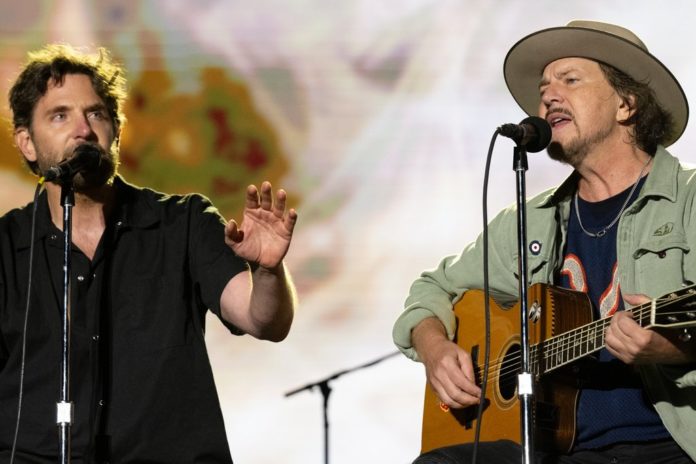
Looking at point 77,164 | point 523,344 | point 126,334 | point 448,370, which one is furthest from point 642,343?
point 77,164

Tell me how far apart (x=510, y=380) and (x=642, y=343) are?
27.5 inches

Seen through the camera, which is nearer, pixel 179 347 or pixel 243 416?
pixel 179 347

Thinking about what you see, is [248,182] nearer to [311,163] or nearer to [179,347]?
[311,163]

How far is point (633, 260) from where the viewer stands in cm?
355

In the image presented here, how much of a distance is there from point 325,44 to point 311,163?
0.52m

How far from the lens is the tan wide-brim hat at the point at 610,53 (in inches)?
152

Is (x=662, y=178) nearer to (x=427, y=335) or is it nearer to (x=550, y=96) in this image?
(x=550, y=96)

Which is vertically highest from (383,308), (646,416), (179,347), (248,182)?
(248,182)

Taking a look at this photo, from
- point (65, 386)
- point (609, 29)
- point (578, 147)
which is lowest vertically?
point (65, 386)

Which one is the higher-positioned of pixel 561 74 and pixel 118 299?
pixel 561 74

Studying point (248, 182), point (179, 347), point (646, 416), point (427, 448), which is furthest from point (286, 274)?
point (248, 182)

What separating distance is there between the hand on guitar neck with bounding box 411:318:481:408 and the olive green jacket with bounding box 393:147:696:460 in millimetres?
130

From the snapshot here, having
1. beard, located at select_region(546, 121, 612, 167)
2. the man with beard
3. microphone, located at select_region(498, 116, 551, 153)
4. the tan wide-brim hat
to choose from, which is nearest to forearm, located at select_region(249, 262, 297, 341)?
the man with beard

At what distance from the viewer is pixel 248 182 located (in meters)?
4.91
